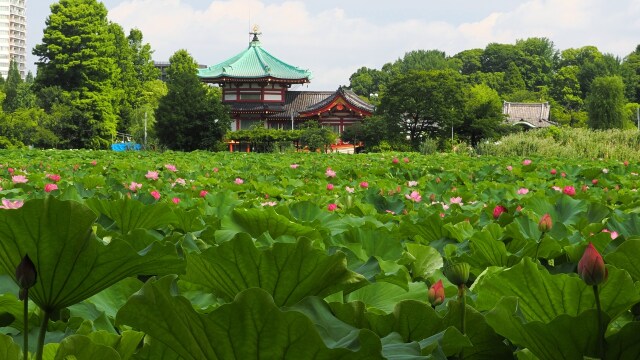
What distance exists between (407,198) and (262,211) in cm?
151

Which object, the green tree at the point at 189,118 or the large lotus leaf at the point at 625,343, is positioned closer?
the large lotus leaf at the point at 625,343

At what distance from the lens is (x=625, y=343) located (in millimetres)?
562

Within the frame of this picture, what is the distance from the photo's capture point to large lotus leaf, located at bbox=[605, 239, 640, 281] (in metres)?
0.77

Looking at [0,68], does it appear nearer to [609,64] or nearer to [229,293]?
[609,64]

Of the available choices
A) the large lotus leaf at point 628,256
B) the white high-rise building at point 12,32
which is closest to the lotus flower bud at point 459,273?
the large lotus leaf at point 628,256

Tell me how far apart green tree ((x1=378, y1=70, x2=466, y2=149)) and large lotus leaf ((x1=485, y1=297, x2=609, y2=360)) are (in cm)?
2739

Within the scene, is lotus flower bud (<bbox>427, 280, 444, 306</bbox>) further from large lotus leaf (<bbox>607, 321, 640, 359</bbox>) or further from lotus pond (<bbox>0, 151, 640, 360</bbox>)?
A: large lotus leaf (<bbox>607, 321, 640, 359</bbox>)

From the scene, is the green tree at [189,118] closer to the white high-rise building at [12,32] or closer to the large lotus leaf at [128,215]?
the large lotus leaf at [128,215]

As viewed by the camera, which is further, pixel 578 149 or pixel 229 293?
pixel 578 149

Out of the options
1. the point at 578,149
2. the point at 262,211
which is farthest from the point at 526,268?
the point at 578,149

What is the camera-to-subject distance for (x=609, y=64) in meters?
60.1

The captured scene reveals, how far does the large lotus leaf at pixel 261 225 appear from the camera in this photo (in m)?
1.26

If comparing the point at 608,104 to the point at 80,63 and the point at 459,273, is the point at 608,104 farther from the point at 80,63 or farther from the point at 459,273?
the point at 459,273

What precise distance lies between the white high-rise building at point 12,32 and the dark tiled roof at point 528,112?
3197 inches
